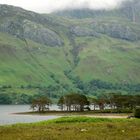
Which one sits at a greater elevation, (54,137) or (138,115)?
(138,115)

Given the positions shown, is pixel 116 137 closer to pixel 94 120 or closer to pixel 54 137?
pixel 54 137

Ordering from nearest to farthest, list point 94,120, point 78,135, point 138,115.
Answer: point 78,135, point 94,120, point 138,115

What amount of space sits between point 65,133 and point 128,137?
6.70 m

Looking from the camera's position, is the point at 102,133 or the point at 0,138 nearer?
the point at 0,138

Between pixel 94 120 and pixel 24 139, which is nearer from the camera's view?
pixel 24 139

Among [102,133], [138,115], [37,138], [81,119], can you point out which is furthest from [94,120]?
[138,115]

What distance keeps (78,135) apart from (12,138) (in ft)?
20.8

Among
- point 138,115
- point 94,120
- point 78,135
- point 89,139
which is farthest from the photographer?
point 138,115

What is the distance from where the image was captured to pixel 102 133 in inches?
1672

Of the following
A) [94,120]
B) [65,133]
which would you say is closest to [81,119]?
[94,120]

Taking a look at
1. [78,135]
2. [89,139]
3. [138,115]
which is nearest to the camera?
[89,139]

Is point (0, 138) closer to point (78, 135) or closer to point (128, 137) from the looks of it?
point (78, 135)

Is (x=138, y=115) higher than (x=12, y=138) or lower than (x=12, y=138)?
higher

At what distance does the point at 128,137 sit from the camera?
1558 inches
